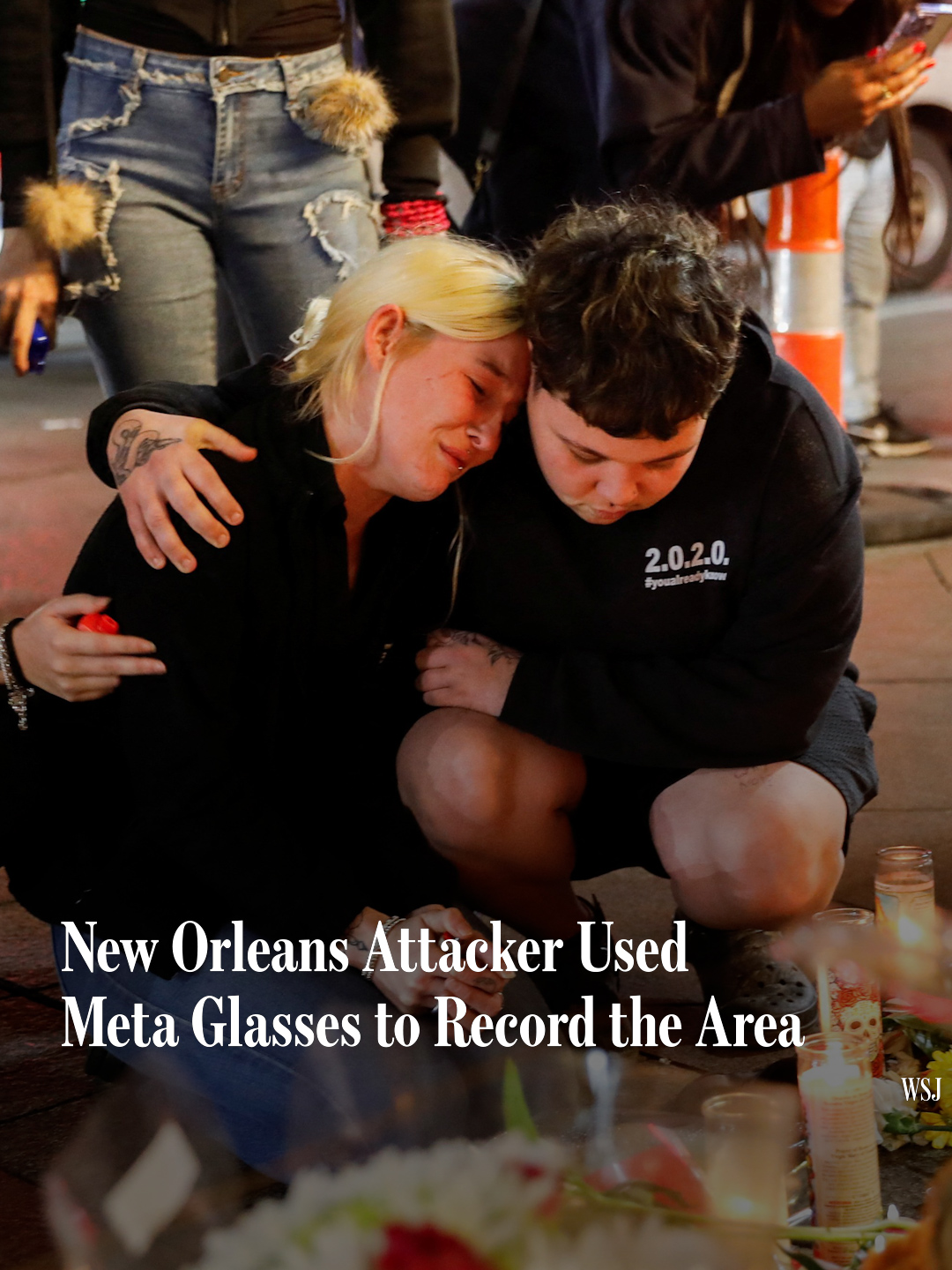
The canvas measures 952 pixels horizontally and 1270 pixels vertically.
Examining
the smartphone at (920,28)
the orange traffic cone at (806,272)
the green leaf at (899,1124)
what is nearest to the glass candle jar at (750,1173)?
the green leaf at (899,1124)

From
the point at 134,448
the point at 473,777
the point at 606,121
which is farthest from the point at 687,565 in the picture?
the point at 606,121

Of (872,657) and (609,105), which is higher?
(609,105)

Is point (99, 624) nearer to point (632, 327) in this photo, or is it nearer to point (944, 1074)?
point (632, 327)

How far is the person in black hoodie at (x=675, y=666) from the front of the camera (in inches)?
75.5

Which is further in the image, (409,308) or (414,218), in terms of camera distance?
(414,218)

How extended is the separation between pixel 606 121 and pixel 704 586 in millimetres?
1073

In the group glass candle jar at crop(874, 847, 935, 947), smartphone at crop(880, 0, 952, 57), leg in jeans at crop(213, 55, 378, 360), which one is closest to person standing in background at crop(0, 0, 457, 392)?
leg in jeans at crop(213, 55, 378, 360)

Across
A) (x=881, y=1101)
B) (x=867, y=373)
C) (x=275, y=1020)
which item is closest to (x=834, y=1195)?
(x=881, y=1101)

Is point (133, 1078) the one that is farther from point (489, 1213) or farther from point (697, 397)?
point (697, 397)

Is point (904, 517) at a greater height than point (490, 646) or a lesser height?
lesser

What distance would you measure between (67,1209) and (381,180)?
2291 mm

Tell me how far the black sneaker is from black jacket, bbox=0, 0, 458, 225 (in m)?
3.85

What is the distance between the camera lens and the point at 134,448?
184 centimetres

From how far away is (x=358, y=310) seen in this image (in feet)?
5.95
